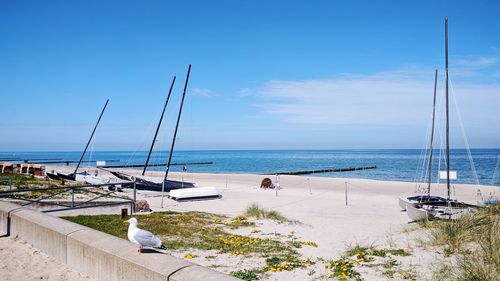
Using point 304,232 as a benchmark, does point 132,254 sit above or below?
above

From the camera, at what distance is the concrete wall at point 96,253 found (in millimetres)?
4570

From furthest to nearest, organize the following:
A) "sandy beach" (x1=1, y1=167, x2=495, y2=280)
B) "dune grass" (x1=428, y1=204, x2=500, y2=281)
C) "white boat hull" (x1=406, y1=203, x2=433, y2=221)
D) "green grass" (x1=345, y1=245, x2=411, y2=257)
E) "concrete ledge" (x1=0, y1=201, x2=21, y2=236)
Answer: "white boat hull" (x1=406, y1=203, x2=433, y2=221), "green grass" (x1=345, y1=245, x2=411, y2=257), "concrete ledge" (x1=0, y1=201, x2=21, y2=236), "sandy beach" (x1=1, y1=167, x2=495, y2=280), "dune grass" (x1=428, y1=204, x2=500, y2=281)

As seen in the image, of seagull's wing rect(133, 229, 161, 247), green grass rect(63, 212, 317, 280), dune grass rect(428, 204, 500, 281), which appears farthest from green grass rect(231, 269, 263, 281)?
dune grass rect(428, 204, 500, 281)

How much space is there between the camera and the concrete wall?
4.57 metres

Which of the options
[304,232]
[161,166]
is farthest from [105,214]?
[161,166]

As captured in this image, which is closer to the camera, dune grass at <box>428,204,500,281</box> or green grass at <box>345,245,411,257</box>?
dune grass at <box>428,204,500,281</box>

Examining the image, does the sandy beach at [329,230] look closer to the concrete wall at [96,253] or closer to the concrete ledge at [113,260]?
the concrete wall at [96,253]

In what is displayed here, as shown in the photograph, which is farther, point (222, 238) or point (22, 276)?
point (222, 238)

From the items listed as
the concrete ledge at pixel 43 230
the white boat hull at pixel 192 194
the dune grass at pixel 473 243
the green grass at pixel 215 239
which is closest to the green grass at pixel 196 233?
the green grass at pixel 215 239

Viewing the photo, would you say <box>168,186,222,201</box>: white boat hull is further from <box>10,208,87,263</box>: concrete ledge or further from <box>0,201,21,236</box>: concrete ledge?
<box>10,208,87,263</box>: concrete ledge

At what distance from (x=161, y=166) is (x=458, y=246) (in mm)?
105800

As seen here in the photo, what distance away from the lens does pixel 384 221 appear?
55.4ft

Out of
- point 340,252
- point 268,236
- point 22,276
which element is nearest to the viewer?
point 22,276

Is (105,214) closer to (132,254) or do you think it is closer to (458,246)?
(132,254)
